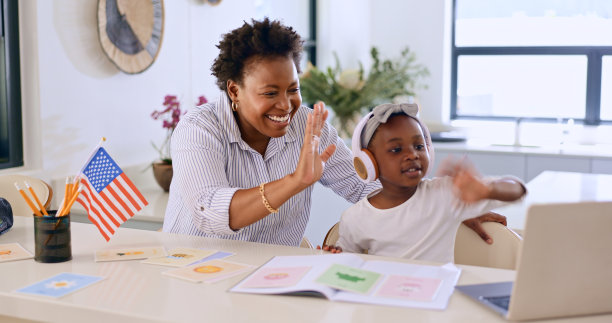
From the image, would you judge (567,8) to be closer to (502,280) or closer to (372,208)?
(372,208)

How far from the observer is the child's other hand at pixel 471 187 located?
4.87 feet

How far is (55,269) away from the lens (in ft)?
4.87

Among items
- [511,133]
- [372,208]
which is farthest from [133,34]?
Result: [511,133]

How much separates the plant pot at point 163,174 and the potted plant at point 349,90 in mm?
1643

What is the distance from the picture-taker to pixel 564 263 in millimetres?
1119

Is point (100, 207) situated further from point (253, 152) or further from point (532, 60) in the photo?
point (532, 60)

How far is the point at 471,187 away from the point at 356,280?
1.23 feet

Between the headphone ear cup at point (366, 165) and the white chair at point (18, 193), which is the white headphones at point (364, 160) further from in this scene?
the white chair at point (18, 193)

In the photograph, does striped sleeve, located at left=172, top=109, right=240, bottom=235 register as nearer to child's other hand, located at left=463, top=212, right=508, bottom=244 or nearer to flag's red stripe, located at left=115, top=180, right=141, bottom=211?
flag's red stripe, located at left=115, top=180, right=141, bottom=211

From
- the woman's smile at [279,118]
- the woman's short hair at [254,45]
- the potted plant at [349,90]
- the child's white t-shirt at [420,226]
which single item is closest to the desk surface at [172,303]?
the child's white t-shirt at [420,226]

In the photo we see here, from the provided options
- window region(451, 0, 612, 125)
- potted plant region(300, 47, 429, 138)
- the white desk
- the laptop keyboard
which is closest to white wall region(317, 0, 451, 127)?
window region(451, 0, 612, 125)

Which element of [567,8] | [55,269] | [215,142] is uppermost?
[567,8]

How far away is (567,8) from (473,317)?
168 inches

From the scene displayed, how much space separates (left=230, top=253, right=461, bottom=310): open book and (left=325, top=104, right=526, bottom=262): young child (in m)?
0.27
